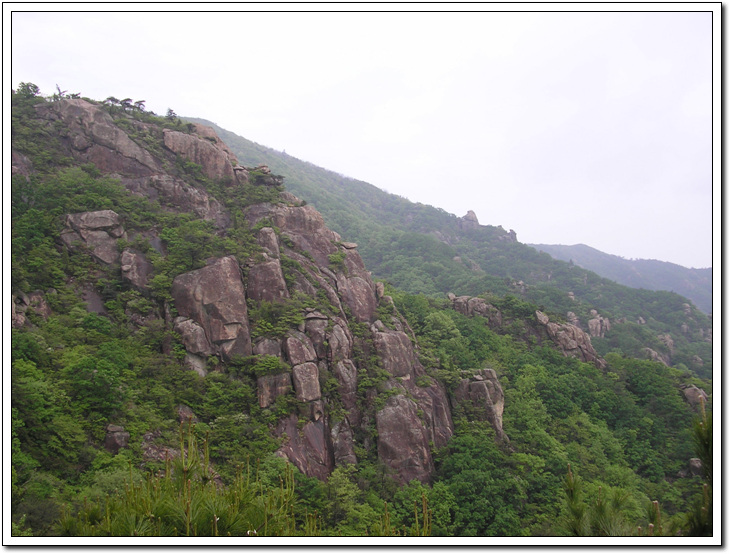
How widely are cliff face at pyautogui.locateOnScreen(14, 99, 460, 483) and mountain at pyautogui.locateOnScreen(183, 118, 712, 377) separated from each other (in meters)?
20.9

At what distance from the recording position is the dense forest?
1073 cm

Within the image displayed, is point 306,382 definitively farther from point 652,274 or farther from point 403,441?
point 652,274

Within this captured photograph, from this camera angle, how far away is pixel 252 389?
19375 mm

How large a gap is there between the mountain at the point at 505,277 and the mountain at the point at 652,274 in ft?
126

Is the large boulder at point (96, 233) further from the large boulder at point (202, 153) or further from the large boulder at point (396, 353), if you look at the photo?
the large boulder at point (396, 353)

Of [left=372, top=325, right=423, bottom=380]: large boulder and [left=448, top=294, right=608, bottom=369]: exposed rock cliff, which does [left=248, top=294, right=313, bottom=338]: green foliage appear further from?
[left=448, top=294, right=608, bottom=369]: exposed rock cliff

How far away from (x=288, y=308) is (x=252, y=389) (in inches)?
178

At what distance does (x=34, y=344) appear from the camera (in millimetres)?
16172

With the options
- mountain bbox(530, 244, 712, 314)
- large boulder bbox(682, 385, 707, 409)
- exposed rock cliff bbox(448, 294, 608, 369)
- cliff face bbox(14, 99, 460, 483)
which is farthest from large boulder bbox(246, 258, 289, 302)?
mountain bbox(530, 244, 712, 314)

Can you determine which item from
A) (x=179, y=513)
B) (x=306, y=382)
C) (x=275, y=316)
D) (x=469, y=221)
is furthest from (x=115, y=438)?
(x=469, y=221)

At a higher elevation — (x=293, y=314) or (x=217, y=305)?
(x=217, y=305)

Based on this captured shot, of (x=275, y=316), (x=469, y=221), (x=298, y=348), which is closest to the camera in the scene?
(x=298, y=348)
